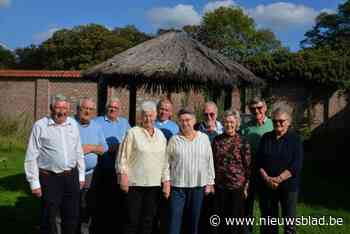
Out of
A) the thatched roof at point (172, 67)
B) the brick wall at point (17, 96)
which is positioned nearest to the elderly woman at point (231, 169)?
the thatched roof at point (172, 67)

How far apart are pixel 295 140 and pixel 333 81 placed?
47.0ft

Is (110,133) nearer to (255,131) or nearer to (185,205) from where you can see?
(185,205)

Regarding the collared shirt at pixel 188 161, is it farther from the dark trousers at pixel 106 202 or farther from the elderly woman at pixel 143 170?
the dark trousers at pixel 106 202

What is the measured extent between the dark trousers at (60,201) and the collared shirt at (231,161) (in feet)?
4.66

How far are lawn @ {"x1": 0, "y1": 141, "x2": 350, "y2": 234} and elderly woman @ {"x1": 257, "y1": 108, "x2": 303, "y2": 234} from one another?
1.61 metres

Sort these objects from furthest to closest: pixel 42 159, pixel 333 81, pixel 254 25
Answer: pixel 254 25, pixel 333 81, pixel 42 159

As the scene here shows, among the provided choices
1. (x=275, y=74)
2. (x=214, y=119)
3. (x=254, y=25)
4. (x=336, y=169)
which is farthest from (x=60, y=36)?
(x=214, y=119)

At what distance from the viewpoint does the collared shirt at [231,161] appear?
4.38 meters

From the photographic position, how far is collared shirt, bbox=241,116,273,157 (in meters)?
4.81

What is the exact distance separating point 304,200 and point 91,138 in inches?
179

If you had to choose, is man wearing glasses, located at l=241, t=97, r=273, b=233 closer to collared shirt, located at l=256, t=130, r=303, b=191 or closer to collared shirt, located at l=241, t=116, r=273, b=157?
collared shirt, located at l=241, t=116, r=273, b=157

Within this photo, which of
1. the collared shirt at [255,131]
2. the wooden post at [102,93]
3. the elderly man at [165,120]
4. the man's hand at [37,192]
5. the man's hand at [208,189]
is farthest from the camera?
the wooden post at [102,93]

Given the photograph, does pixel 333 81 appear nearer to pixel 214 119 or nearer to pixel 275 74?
pixel 275 74

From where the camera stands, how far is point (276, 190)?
14.8ft
